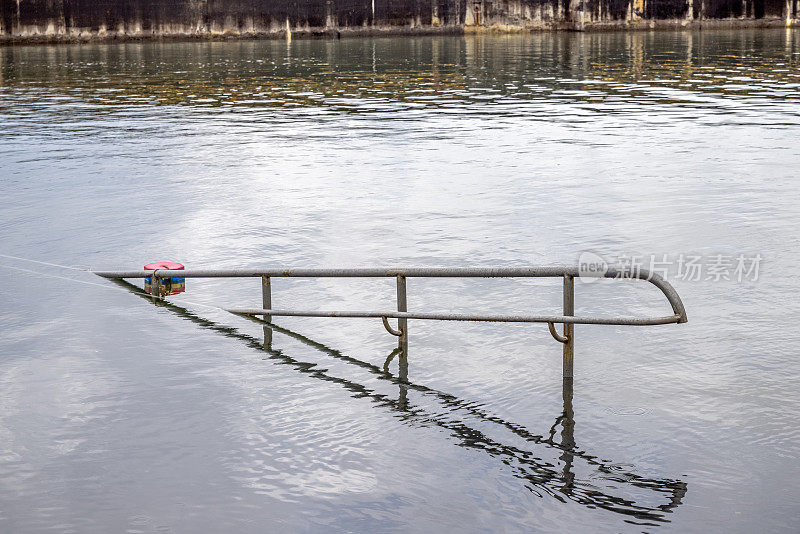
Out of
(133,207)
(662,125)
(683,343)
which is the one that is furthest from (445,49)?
(683,343)

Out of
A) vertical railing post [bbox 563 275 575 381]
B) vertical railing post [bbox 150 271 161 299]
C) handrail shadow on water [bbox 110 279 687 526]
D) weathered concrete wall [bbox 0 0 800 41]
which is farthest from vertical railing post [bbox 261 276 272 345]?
weathered concrete wall [bbox 0 0 800 41]

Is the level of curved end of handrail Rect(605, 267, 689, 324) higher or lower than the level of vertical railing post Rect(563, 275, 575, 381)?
higher

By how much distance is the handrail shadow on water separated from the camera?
24.8 ft

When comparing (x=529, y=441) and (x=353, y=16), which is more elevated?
(x=353, y=16)

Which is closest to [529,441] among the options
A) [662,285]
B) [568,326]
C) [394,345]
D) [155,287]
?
[568,326]

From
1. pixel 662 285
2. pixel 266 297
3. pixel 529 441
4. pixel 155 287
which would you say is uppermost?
pixel 662 285

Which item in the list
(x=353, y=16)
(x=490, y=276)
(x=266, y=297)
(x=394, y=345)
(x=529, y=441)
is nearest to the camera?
(x=529, y=441)

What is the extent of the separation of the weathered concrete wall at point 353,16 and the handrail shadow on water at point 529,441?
→ 61729mm

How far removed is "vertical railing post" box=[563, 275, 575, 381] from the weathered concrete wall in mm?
63012

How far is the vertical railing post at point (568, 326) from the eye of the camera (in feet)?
28.7

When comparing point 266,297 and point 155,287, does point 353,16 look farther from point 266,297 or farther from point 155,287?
point 266,297

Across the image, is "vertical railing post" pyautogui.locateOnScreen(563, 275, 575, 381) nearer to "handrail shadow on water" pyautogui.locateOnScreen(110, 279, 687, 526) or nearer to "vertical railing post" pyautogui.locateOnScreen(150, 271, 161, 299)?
"handrail shadow on water" pyautogui.locateOnScreen(110, 279, 687, 526)

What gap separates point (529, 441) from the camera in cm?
861

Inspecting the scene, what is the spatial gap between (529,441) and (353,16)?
212ft
